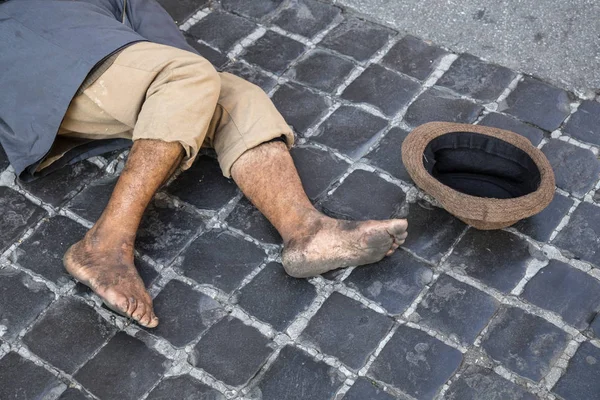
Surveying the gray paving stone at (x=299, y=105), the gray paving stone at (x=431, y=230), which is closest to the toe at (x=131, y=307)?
the gray paving stone at (x=431, y=230)

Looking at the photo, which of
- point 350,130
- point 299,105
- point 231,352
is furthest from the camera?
point 299,105

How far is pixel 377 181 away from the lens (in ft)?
10.6

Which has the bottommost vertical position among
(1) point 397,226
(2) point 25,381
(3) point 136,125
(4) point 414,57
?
(2) point 25,381

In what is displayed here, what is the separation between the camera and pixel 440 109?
3531 mm

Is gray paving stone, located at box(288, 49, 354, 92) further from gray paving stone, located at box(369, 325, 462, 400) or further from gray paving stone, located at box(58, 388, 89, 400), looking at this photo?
gray paving stone, located at box(58, 388, 89, 400)

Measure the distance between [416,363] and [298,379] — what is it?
1.30 ft

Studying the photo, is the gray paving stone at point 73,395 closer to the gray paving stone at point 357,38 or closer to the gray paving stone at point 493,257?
the gray paving stone at point 493,257

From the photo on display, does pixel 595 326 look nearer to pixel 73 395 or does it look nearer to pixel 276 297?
pixel 276 297

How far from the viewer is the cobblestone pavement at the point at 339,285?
2.64 metres

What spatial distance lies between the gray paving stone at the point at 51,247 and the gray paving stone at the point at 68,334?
5.7 inches

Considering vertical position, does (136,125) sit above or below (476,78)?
above

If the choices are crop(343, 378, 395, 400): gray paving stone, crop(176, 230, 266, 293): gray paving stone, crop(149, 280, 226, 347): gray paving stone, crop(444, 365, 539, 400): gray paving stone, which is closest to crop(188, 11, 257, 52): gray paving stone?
crop(176, 230, 266, 293): gray paving stone

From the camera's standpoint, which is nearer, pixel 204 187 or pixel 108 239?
pixel 108 239

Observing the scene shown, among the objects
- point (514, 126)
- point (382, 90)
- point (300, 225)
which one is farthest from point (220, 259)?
point (514, 126)
